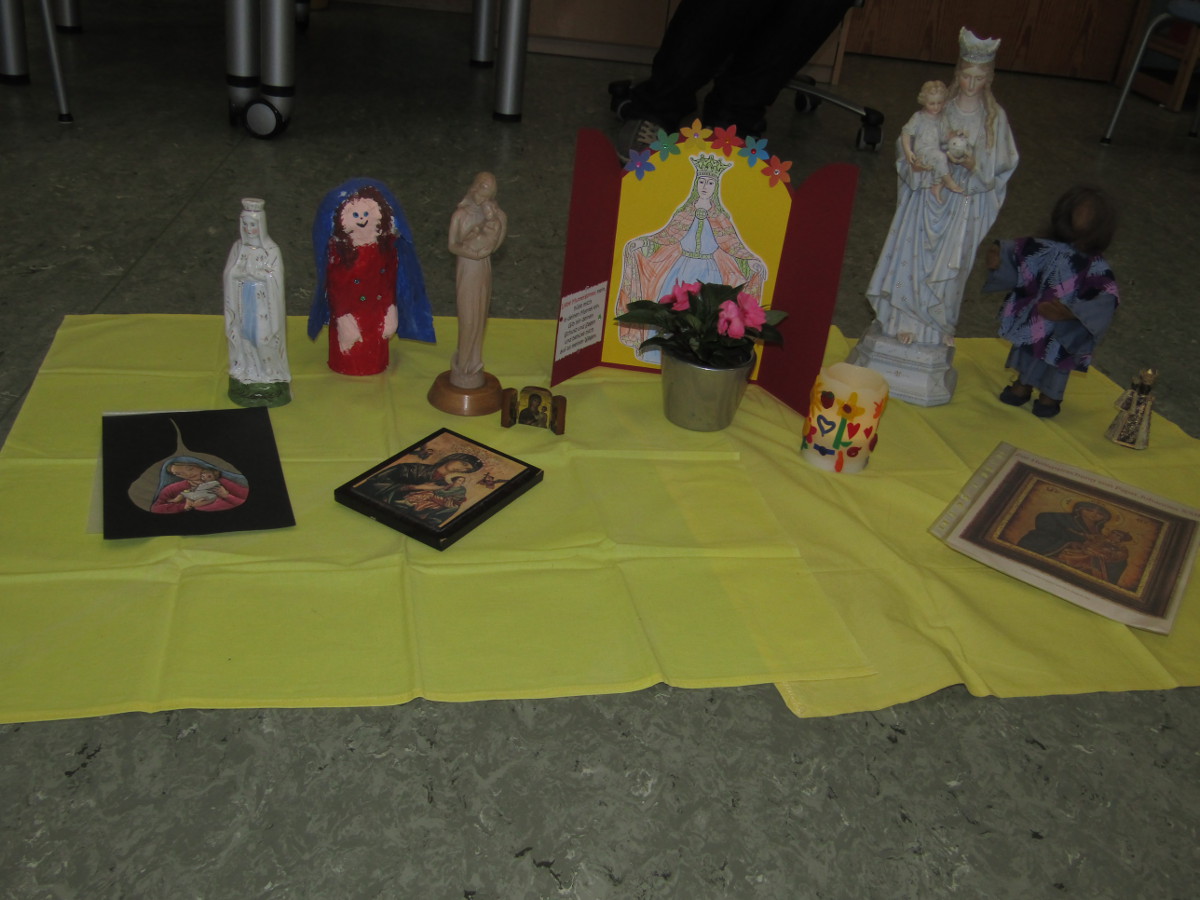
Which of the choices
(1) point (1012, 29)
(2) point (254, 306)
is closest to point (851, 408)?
(2) point (254, 306)

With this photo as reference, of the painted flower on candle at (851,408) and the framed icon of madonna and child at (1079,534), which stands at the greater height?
the painted flower on candle at (851,408)

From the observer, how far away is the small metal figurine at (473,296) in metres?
1.58

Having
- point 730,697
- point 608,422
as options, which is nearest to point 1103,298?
point 608,422

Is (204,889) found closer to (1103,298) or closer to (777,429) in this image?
(777,429)

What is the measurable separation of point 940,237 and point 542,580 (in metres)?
0.93

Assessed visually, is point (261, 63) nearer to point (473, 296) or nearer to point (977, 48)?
point (473, 296)

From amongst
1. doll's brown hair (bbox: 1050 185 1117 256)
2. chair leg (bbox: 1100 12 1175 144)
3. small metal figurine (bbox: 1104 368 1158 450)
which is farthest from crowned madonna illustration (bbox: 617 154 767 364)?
chair leg (bbox: 1100 12 1175 144)

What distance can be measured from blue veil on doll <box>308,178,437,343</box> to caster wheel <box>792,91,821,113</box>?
Result: 2.62 m

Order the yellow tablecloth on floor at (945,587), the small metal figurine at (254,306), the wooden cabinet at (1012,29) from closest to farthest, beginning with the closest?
the yellow tablecloth on floor at (945,587) → the small metal figurine at (254,306) → the wooden cabinet at (1012,29)

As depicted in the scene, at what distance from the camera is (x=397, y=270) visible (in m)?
1.80

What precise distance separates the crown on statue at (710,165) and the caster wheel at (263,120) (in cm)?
166

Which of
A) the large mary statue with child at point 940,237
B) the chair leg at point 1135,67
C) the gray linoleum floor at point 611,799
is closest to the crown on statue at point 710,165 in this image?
the large mary statue with child at point 940,237

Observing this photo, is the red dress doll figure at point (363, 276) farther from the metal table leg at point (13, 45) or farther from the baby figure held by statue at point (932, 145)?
the metal table leg at point (13, 45)

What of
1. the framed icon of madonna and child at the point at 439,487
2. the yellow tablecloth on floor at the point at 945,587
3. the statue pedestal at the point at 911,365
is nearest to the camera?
the yellow tablecloth on floor at the point at 945,587
